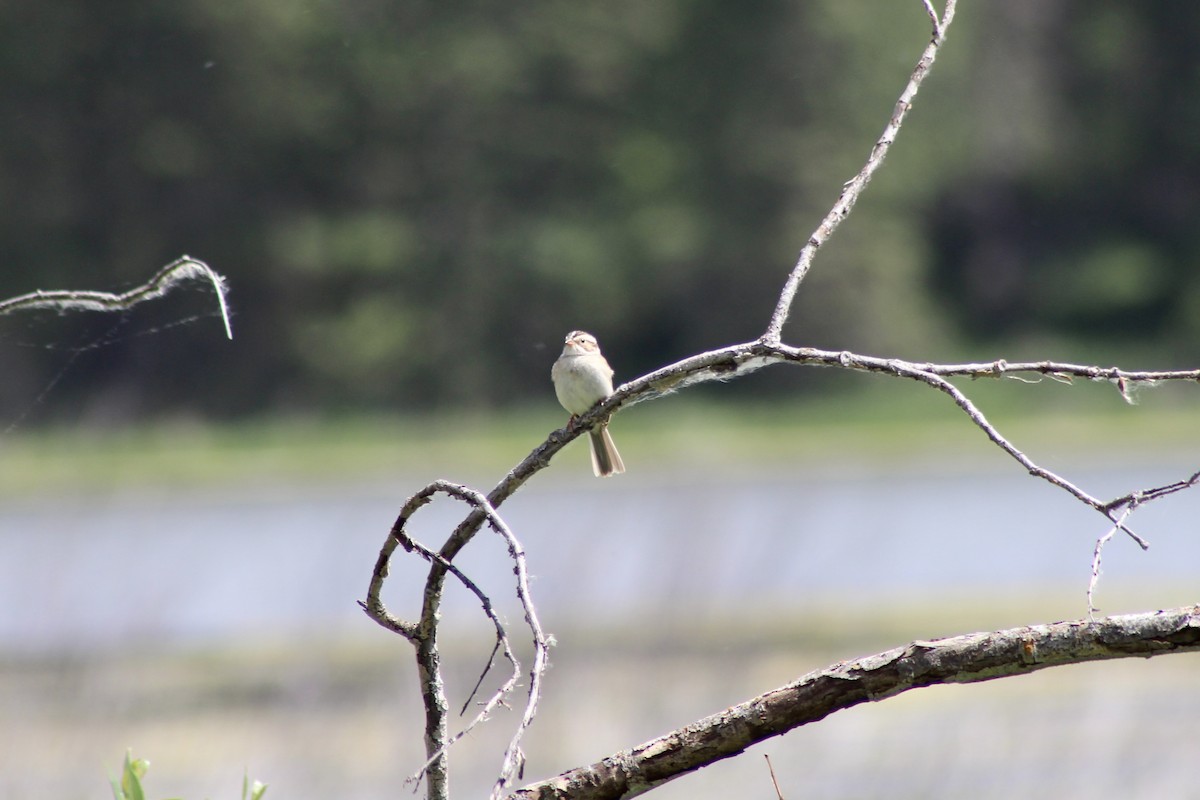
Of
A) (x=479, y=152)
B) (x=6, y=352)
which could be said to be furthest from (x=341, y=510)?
(x=479, y=152)

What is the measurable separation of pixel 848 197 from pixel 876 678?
1.89 ft

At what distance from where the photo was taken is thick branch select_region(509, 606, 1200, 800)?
5.57ft

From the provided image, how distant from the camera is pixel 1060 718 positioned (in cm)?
829

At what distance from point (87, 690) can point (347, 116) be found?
915 inches

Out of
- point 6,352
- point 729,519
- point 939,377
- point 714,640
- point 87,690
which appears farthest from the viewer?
point 6,352

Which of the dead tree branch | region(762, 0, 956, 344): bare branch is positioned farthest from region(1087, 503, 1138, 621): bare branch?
region(762, 0, 956, 344): bare branch

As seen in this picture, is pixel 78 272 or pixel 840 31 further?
pixel 840 31

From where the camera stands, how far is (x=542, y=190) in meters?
29.9

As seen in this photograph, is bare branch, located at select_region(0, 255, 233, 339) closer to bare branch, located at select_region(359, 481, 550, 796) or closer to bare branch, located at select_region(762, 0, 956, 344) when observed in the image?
bare branch, located at select_region(359, 481, 550, 796)

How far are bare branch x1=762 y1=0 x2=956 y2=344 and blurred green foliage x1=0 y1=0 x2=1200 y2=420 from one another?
22746 mm

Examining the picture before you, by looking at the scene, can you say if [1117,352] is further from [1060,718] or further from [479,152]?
[1060,718]

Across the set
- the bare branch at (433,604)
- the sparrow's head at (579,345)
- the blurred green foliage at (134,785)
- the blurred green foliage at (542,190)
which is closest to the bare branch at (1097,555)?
the bare branch at (433,604)

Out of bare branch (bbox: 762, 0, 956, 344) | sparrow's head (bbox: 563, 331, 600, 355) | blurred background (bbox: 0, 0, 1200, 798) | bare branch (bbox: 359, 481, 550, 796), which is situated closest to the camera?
bare branch (bbox: 359, 481, 550, 796)

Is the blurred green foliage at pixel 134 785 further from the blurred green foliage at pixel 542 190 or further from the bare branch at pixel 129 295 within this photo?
the blurred green foliage at pixel 542 190
